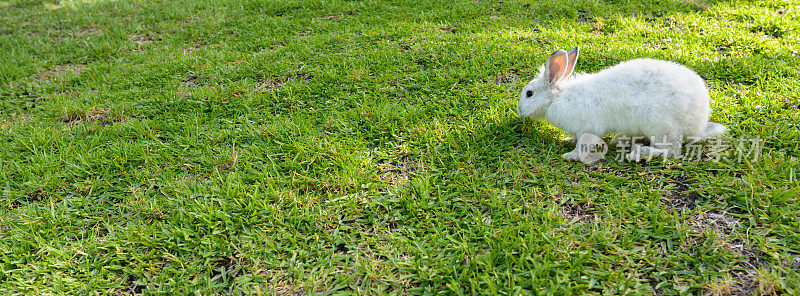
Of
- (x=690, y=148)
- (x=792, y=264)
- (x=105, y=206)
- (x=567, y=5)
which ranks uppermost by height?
(x=567, y=5)

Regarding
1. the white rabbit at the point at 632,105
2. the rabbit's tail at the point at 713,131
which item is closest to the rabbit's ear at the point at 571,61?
the white rabbit at the point at 632,105

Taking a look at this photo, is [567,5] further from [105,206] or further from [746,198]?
[105,206]

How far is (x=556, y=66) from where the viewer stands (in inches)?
114

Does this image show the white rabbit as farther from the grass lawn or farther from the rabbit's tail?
the grass lawn

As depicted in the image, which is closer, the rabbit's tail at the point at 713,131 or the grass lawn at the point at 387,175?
the grass lawn at the point at 387,175

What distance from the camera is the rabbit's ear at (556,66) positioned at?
286 cm

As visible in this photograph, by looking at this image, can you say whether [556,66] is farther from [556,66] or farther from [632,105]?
[632,105]

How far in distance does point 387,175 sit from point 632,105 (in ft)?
5.15

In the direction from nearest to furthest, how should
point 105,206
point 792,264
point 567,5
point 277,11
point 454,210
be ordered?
point 792,264 → point 454,210 → point 105,206 → point 567,5 → point 277,11

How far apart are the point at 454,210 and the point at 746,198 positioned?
5.27 ft

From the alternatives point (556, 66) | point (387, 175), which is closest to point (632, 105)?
point (556, 66)

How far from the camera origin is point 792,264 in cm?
199

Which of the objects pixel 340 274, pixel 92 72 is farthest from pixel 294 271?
pixel 92 72

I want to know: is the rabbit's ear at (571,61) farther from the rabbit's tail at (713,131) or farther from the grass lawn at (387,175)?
the rabbit's tail at (713,131)
